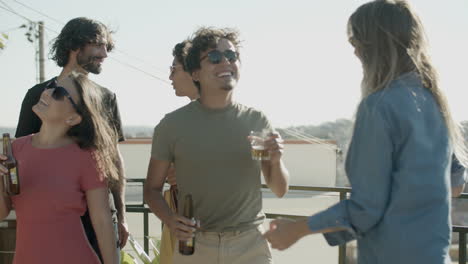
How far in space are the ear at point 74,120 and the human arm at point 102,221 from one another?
341 mm

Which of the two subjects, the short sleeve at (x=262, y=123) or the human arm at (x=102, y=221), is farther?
the short sleeve at (x=262, y=123)

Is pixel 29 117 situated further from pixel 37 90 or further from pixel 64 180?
pixel 64 180

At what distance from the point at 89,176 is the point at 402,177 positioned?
140 cm

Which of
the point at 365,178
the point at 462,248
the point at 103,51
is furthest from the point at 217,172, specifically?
the point at 462,248

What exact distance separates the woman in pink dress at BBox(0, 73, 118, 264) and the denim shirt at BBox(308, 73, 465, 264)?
47.4 inches

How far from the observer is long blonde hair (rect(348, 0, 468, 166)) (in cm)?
195

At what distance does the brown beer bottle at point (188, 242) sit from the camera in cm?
276

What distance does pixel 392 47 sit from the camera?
6.40ft

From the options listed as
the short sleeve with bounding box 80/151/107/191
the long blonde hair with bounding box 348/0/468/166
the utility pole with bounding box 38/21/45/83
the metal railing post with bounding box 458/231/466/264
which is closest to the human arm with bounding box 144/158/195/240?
the short sleeve with bounding box 80/151/107/191

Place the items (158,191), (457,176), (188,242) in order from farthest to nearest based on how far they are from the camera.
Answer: (158,191), (188,242), (457,176)

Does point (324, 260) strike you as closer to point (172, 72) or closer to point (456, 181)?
point (172, 72)

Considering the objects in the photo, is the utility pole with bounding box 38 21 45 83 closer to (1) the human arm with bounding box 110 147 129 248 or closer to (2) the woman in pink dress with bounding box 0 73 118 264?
(1) the human arm with bounding box 110 147 129 248

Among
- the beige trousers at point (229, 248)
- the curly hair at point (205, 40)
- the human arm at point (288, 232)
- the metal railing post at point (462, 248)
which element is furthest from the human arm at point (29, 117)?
the metal railing post at point (462, 248)

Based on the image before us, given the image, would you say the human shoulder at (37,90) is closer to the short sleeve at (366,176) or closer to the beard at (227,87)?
the beard at (227,87)
